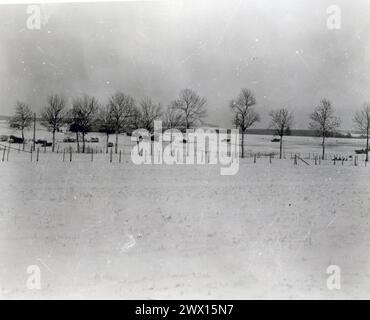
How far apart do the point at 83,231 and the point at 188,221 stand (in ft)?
10.8

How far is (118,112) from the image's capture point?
4700cm

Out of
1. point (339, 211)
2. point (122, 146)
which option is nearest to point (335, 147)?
point (122, 146)

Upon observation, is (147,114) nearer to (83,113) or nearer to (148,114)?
(148,114)

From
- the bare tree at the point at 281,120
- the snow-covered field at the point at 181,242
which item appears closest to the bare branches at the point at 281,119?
the bare tree at the point at 281,120

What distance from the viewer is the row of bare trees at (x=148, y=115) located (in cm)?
4001

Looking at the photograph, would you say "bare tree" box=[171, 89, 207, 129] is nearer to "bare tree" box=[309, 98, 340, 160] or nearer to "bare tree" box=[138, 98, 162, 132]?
"bare tree" box=[138, 98, 162, 132]

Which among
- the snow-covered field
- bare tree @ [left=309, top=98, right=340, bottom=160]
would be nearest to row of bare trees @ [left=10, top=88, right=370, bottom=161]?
bare tree @ [left=309, top=98, right=340, bottom=160]

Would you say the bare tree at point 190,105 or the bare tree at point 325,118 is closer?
the bare tree at point 190,105

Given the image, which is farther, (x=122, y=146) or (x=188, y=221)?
(x=122, y=146)

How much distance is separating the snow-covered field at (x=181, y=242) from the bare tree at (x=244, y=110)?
1375 inches

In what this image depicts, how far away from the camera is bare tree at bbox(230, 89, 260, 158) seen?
50037mm

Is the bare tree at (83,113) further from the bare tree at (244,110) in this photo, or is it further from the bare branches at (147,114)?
the bare tree at (244,110)

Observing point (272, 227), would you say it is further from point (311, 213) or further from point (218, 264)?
point (218, 264)

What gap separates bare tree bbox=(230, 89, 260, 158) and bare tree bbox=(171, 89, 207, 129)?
9763mm
